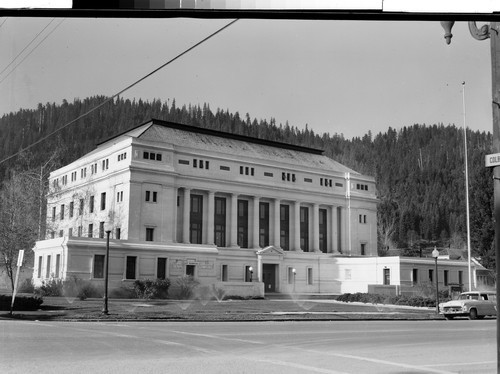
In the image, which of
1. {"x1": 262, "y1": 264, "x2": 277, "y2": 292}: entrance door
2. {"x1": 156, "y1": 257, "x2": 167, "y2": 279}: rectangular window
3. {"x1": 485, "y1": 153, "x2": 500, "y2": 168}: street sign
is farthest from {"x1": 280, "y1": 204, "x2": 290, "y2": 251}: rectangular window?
{"x1": 485, "y1": 153, "x2": 500, "y2": 168}: street sign

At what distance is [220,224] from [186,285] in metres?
3.61

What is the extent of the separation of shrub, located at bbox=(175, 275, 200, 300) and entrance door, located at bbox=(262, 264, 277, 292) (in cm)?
306

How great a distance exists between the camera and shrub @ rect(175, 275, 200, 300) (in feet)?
78.4

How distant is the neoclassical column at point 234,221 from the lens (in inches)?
953

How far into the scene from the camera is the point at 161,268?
2325 cm

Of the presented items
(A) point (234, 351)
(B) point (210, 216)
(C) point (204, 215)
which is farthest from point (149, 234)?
(A) point (234, 351)

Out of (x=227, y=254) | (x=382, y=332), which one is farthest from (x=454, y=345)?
(x=227, y=254)

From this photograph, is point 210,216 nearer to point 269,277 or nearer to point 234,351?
point 269,277

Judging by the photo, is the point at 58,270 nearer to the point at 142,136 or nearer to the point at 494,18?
the point at 142,136

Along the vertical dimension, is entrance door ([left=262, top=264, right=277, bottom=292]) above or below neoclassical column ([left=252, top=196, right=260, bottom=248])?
below

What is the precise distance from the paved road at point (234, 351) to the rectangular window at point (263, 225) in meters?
9.87

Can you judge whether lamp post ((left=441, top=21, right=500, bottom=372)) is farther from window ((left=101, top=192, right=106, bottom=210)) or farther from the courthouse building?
window ((left=101, top=192, right=106, bottom=210))

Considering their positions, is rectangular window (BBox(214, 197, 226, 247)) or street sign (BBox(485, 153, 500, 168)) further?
rectangular window (BBox(214, 197, 226, 247))

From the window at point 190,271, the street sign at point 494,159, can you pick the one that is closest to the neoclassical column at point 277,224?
the window at point 190,271
